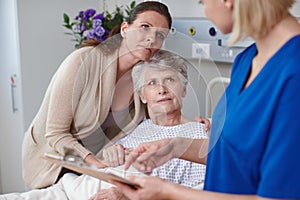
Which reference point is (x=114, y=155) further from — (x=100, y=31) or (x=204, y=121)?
(x=100, y=31)

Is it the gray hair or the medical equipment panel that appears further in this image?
the medical equipment panel

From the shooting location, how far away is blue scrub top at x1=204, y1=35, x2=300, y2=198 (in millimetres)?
868

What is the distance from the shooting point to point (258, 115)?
94cm

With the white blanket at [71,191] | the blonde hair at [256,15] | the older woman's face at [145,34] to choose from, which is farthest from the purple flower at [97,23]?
the blonde hair at [256,15]

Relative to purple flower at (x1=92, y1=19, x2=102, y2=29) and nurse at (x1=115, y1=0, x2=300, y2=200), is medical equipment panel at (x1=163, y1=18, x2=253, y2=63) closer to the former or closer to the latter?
purple flower at (x1=92, y1=19, x2=102, y2=29)

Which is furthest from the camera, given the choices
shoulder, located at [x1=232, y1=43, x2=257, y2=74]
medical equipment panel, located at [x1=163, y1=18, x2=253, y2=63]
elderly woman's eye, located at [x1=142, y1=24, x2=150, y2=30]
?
medical equipment panel, located at [x1=163, y1=18, x2=253, y2=63]

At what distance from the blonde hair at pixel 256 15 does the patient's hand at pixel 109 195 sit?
2.94 ft

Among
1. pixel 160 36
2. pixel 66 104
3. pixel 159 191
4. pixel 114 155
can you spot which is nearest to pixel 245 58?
pixel 159 191

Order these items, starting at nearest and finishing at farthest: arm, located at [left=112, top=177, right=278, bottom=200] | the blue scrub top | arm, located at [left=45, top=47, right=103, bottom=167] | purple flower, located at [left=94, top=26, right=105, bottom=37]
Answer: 1. the blue scrub top
2. arm, located at [left=112, top=177, right=278, bottom=200]
3. arm, located at [left=45, top=47, right=103, bottom=167]
4. purple flower, located at [left=94, top=26, right=105, bottom=37]

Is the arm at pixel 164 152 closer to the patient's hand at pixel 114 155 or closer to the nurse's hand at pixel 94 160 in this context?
the patient's hand at pixel 114 155

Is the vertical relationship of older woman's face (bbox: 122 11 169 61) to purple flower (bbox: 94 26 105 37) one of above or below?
above

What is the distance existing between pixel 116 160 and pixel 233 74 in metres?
0.59

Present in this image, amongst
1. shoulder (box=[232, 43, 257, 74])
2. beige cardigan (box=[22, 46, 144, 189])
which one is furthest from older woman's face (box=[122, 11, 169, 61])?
shoulder (box=[232, 43, 257, 74])

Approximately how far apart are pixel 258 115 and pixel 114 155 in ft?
2.53
